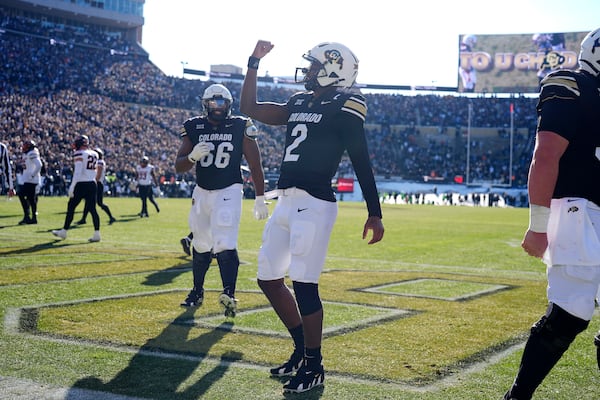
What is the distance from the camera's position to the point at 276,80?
2948 inches

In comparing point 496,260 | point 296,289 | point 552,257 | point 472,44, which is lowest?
point 496,260

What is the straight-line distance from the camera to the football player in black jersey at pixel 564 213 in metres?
3.89

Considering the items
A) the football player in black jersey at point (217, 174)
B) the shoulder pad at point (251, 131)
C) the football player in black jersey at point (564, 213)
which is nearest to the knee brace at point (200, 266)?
the football player in black jersey at point (217, 174)

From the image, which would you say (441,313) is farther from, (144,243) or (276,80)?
(276,80)

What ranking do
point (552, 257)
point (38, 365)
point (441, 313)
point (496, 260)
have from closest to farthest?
point (552, 257) → point (38, 365) → point (441, 313) → point (496, 260)

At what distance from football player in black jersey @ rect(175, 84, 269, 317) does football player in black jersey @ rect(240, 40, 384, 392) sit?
2315 millimetres

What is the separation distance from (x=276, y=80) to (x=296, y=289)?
7111 centimetres

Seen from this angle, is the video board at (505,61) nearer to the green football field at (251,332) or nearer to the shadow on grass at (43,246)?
the green football field at (251,332)

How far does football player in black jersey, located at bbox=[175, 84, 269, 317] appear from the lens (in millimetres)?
7641

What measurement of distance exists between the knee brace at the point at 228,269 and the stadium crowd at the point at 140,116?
32.0 metres

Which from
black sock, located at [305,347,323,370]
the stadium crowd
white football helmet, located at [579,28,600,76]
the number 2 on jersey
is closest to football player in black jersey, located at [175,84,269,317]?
the number 2 on jersey

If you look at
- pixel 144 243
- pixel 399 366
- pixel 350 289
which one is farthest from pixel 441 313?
pixel 144 243

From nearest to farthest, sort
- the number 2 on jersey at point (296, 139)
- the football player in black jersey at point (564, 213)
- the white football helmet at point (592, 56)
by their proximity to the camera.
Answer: the football player in black jersey at point (564, 213)
the white football helmet at point (592, 56)
the number 2 on jersey at point (296, 139)

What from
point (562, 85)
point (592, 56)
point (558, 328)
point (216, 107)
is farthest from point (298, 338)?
point (216, 107)
